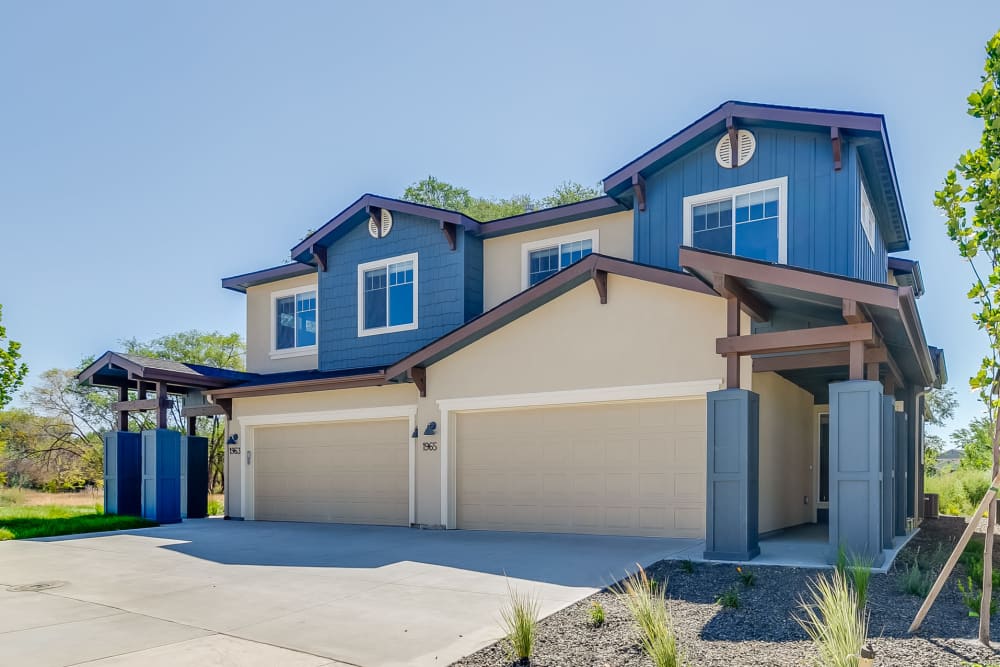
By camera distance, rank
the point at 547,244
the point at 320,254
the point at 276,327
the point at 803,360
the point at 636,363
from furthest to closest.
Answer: the point at 276,327
the point at 320,254
the point at 547,244
the point at 636,363
the point at 803,360

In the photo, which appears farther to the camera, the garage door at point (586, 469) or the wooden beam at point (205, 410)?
the wooden beam at point (205, 410)

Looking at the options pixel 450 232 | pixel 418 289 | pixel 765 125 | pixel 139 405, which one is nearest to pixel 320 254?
pixel 418 289

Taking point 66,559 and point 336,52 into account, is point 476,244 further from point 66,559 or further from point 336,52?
point 66,559

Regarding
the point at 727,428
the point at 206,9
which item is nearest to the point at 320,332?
the point at 206,9

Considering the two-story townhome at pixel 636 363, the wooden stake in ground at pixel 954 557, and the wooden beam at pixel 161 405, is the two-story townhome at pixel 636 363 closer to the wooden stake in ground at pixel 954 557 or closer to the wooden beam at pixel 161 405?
the wooden beam at pixel 161 405

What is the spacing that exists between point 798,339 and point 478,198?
26.1m

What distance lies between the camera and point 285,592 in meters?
8.34

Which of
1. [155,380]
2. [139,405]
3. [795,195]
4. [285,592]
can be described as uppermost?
[795,195]

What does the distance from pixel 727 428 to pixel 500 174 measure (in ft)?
79.9

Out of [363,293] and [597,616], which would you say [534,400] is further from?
[597,616]

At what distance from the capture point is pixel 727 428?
923 cm

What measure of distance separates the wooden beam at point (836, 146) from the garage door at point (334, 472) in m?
9.04

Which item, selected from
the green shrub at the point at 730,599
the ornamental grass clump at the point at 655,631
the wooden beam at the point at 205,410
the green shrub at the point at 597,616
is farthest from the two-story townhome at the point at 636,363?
the ornamental grass clump at the point at 655,631

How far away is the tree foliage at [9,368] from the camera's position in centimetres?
1777
